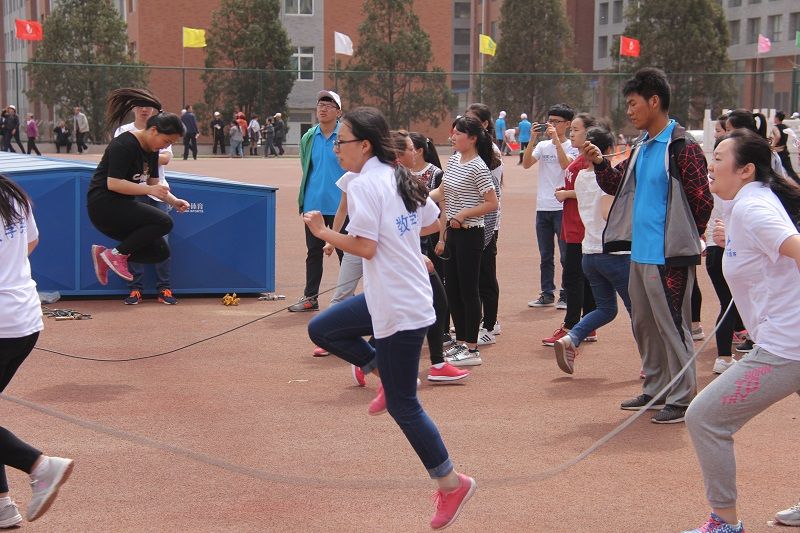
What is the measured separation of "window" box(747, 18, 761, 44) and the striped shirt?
2747 inches

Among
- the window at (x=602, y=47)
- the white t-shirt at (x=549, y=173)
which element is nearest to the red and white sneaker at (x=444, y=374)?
the white t-shirt at (x=549, y=173)

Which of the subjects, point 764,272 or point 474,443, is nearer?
point 764,272

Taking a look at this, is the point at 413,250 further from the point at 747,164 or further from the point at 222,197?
the point at 222,197

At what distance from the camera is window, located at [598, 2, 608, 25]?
8175 cm

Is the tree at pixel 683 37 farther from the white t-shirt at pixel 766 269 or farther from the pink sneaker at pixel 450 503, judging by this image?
the pink sneaker at pixel 450 503

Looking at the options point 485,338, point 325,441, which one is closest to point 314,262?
point 485,338

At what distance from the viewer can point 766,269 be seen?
4.18 meters

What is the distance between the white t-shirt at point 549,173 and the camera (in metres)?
10.5

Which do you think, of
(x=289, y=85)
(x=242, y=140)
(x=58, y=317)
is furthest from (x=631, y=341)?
(x=289, y=85)

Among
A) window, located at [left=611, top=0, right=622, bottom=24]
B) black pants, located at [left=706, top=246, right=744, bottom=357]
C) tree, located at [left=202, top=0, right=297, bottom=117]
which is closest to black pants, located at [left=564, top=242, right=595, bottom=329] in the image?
black pants, located at [left=706, top=246, right=744, bottom=357]

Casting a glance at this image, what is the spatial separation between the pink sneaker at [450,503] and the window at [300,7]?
56843mm

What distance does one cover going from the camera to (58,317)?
9633 mm

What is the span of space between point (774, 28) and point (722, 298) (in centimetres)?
6823

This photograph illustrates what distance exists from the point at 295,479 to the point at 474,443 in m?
1.15
